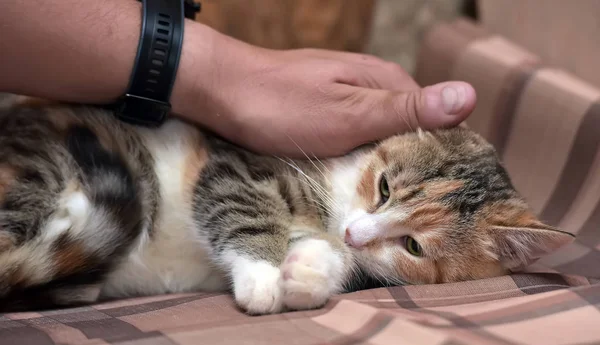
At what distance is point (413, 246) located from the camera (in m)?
1.13

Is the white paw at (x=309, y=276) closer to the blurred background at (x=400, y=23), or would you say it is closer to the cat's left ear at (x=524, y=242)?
the cat's left ear at (x=524, y=242)

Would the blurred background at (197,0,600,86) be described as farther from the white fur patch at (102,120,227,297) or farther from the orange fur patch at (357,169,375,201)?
the white fur patch at (102,120,227,297)

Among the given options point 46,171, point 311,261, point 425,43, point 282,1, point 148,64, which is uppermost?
point 282,1

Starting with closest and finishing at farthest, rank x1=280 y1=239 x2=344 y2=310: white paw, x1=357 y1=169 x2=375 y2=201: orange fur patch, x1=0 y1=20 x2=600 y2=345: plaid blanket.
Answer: x1=0 y1=20 x2=600 y2=345: plaid blanket < x1=280 y1=239 x2=344 y2=310: white paw < x1=357 y1=169 x2=375 y2=201: orange fur patch

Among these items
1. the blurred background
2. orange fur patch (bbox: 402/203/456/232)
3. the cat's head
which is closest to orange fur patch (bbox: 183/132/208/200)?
the cat's head

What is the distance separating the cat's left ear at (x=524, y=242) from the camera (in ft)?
3.45

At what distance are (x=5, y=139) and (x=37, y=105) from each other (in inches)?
4.7

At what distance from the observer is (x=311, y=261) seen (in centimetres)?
103

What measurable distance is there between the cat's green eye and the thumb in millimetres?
254

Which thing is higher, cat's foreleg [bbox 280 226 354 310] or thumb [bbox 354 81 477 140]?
thumb [bbox 354 81 477 140]

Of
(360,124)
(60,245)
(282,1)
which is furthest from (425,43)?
(60,245)

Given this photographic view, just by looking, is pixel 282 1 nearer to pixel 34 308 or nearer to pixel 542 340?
pixel 34 308

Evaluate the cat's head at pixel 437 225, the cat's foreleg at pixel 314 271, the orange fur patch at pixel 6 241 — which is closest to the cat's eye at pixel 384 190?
the cat's head at pixel 437 225

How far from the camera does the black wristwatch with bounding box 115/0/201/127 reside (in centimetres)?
117
